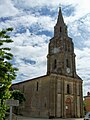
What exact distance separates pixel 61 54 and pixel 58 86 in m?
7.36

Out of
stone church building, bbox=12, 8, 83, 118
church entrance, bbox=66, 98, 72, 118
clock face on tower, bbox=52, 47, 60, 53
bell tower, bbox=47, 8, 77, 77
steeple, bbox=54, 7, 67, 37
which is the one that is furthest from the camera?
steeple, bbox=54, 7, 67, 37

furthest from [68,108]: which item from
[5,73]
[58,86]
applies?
[5,73]

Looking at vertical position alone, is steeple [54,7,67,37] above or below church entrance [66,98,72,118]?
above

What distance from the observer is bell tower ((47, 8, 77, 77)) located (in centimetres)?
4396

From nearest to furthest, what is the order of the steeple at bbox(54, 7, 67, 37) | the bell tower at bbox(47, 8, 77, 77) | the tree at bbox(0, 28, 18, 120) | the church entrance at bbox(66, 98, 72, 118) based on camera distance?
the tree at bbox(0, 28, 18, 120)
the church entrance at bbox(66, 98, 72, 118)
the bell tower at bbox(47, 8, 77, 77)
the steeple at bbox(54, 7, 67, 37)

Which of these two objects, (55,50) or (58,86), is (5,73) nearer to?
(58,86)

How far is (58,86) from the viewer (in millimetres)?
40469

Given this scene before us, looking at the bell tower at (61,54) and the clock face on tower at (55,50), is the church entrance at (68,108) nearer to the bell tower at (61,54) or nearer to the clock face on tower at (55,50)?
the bell tower at (61,54)

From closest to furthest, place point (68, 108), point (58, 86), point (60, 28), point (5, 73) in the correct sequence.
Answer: point (5, 73) < point (58, 86) < point (68, 108) < point (60, 28)

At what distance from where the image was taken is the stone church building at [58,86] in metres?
39.4

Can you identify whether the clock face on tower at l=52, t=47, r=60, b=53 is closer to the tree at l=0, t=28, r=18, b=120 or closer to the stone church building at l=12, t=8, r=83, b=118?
the stone church building at l=12, t=8, r=83, b=118

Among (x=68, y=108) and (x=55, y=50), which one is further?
(x=55, y=50)

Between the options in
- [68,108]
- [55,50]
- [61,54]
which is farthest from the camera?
[55,50]

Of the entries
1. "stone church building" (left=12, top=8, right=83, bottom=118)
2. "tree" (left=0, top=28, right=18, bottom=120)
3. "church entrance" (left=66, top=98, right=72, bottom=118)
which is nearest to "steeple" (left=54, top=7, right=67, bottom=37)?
"stone church building" (left=12, top=8, right=83, bottom=118)
